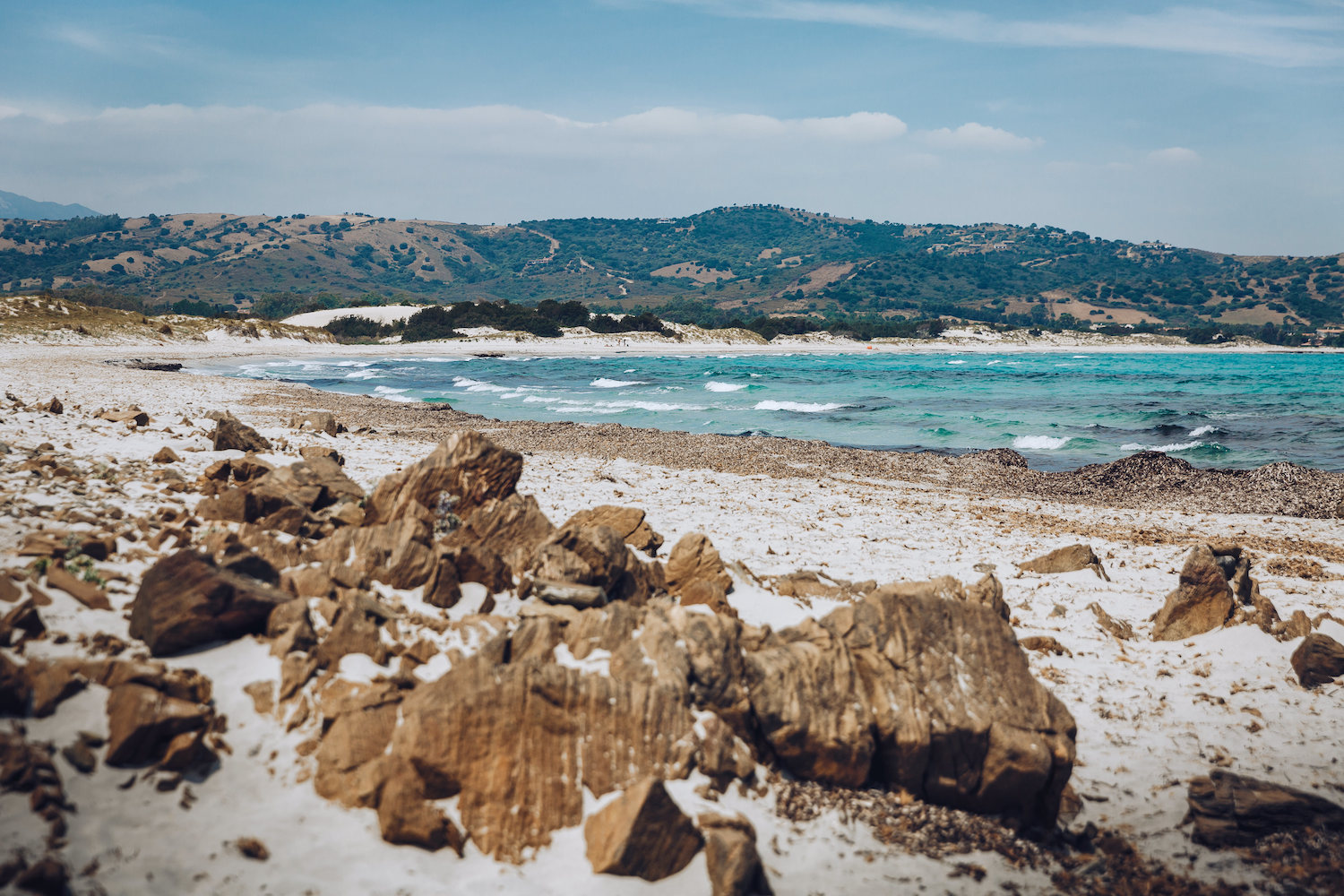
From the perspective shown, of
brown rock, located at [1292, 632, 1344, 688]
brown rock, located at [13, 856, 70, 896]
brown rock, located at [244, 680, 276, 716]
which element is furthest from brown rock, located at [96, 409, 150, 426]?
brown rock, located at [1292, 632, 1344, 688]

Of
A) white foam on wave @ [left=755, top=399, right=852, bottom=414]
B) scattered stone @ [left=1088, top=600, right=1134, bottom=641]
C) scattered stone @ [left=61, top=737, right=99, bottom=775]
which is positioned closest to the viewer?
scattered stone @ [left=61, top=737, right=99, bottom=775]

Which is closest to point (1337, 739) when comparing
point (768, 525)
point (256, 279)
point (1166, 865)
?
point (1166, 865)

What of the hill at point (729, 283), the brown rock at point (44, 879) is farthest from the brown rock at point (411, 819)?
the hill at point (729, 283)

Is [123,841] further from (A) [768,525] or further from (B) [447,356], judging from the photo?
(B) [447,356]

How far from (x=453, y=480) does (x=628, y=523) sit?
1790 mm

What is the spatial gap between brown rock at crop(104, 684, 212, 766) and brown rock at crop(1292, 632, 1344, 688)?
793 centimetres

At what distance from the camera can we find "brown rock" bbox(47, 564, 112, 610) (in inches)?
177

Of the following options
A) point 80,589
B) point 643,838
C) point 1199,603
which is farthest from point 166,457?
point 1199,603

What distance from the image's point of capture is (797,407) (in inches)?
1186

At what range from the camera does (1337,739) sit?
525 cm

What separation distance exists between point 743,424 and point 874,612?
66.2 feet

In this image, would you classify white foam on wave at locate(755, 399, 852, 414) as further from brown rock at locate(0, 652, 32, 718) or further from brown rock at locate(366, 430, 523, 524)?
brown rock at locate(0, 652, 32, 718)

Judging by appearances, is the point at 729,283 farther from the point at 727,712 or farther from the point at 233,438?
the point at 727,712

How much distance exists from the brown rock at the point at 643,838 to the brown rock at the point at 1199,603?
207 inches
